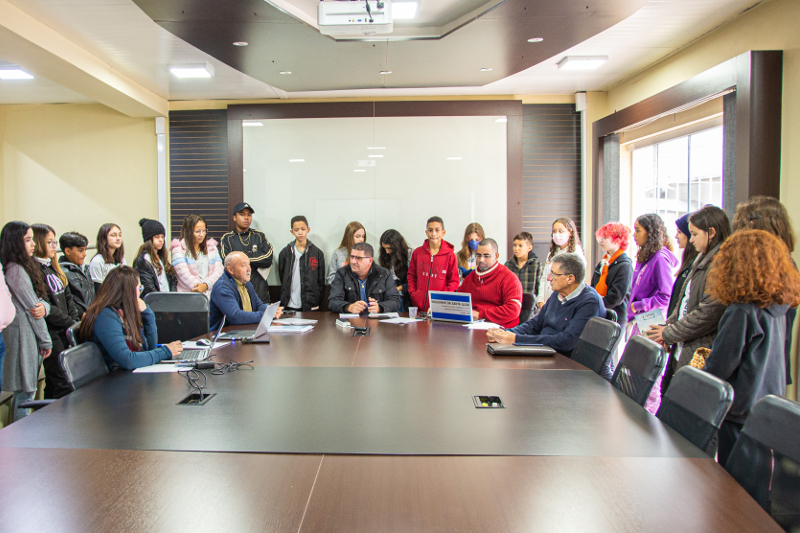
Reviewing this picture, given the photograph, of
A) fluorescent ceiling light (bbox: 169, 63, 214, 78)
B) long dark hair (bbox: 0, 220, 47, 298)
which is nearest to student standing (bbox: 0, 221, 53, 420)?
long dark hair (bbox: 0, 220, 47, 298)

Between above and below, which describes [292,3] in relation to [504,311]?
above

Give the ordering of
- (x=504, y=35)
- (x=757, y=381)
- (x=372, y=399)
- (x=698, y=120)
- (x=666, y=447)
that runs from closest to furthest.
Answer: (x=666, y=447)
(x=372, y=399)
(x=757, y=381)
(x=504, y=35)
(x=698, y=120)

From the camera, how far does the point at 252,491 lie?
1.43 m

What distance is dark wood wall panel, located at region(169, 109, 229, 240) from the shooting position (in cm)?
716

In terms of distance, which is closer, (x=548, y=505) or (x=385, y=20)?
(x=548, y=505)

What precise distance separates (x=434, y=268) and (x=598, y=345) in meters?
2.73

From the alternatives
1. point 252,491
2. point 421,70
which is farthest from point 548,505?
point 421,70

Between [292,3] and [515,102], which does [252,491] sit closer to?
[292,3]

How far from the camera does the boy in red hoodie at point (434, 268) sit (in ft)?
18.3

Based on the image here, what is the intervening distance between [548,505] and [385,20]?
318 centimetres

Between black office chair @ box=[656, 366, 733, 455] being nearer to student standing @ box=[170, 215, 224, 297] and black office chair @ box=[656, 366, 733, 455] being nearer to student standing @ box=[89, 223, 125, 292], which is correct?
student standing @ box=[170, 215, 224, 297]

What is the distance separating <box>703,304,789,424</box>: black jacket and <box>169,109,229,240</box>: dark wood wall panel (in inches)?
245

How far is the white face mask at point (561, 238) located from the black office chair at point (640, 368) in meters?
3.09

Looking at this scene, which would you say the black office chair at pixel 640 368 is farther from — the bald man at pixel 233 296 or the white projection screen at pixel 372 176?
the white projection screen at pixel 372 176
